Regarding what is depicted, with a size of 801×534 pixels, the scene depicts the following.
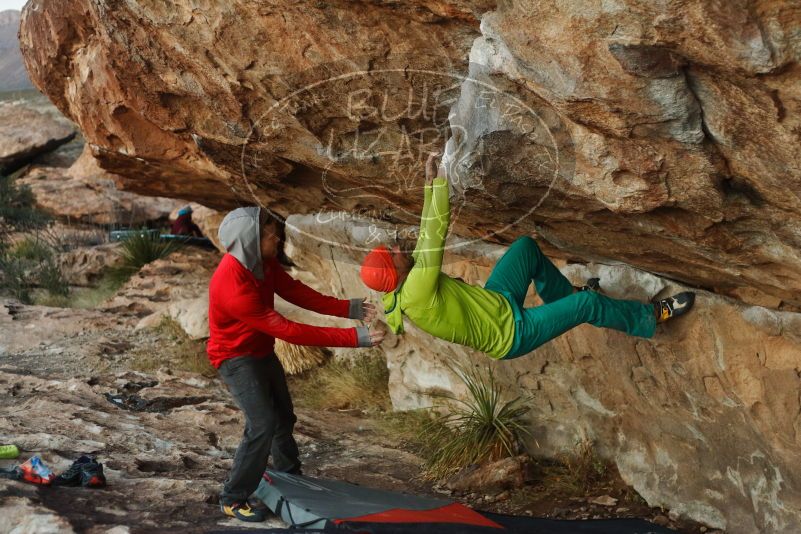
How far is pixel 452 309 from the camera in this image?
15.6 ft

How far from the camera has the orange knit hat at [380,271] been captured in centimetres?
471

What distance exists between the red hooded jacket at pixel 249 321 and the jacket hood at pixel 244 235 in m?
0.05

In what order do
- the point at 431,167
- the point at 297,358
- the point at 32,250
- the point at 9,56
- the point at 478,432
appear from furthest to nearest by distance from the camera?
the point at 9,56
the point at 32,250
the point at 297,358
the point at 478,432
the point at 431,167

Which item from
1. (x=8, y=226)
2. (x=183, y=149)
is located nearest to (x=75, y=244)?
(x=8, y=226)

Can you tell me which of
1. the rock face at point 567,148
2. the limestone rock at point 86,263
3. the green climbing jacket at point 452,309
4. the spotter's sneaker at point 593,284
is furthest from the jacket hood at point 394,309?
the limestone rock at point 86,263

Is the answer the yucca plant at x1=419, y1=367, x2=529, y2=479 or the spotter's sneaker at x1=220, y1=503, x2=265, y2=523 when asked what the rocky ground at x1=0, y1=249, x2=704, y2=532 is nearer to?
the spotter's sneaker at x1=220, y1=503, x2=265, y2=523

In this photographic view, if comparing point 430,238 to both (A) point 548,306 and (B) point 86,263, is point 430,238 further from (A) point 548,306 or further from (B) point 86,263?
(B) point 86,263

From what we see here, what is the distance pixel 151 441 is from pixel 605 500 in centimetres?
319

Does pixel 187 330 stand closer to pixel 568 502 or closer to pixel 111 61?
pixel 111 61

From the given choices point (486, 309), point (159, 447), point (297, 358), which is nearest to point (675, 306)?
point (486, 309)

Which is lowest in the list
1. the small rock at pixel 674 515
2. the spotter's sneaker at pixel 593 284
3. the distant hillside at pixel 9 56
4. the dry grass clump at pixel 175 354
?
the small rock at pixel 674 515

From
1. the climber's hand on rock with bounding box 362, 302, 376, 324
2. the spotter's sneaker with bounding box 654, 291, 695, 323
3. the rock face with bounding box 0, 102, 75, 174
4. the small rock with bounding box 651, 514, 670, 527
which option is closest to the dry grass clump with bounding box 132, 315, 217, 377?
the climber's hand on rock with bounding box 362, 302, 376, 324

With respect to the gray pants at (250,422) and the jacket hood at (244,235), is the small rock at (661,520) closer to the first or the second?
the gray pants at (250,422)

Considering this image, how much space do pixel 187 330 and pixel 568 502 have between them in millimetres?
4617
